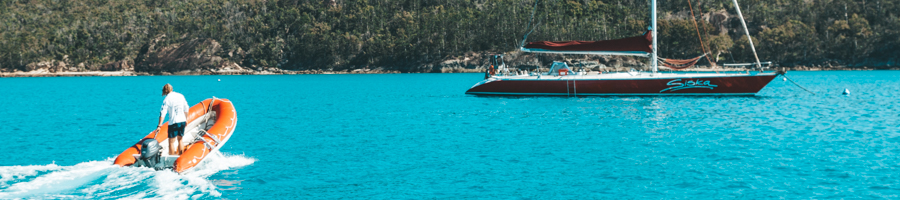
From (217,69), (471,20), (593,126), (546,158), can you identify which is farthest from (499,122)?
(217,69)

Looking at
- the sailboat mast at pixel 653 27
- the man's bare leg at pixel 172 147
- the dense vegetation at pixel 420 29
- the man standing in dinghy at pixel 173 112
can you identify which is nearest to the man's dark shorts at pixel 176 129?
the man standing in dinghy at pixel 173 112

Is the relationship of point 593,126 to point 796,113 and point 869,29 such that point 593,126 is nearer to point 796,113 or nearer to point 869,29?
point 796,113

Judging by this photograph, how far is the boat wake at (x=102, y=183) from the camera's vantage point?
1248 centimetres

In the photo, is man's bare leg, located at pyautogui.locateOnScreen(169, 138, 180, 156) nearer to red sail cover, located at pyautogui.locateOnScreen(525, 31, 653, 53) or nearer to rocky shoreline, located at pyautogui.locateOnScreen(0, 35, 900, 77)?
red sail cover, located at pyautogui.locateOnScreen(525, 31, 653, 53)

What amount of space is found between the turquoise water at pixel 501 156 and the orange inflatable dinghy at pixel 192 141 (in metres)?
0.32

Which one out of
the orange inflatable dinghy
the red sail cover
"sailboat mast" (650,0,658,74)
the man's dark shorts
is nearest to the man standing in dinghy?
the man's dark shorts

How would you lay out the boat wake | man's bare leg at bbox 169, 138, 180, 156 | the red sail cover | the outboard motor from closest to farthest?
the boat wake → the outboard motor → man's bare leg at bbox 169, 138, 180, 156 → the red sail cover

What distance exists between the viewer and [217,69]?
149375 mm

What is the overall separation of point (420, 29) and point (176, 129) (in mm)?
134529

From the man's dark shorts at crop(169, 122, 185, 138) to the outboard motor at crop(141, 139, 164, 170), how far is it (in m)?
0.37

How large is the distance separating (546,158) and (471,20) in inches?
4959

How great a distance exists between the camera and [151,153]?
13750 millimetres

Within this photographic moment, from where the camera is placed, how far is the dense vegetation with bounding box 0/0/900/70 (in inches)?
4862

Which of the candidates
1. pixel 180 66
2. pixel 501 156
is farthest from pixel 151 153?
pixel 180 66
